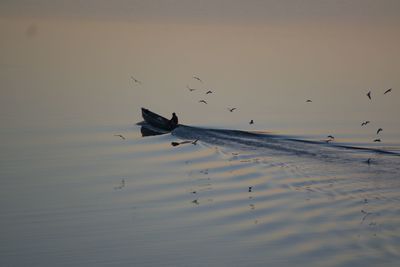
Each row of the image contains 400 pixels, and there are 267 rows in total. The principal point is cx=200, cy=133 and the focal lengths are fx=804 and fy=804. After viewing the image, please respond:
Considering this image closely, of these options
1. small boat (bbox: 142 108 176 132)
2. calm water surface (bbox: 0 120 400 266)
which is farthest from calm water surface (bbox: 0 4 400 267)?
small boat (bbox: 142 108 176 132)

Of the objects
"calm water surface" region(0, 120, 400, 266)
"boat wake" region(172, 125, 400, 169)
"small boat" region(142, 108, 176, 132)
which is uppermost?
"small boat" region(142, 108, 176, 132)

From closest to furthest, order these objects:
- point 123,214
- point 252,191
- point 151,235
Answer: point 151,235 < point 123,214 < point 252,191

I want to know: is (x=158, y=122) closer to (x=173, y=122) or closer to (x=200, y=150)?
(x=173, y=122)

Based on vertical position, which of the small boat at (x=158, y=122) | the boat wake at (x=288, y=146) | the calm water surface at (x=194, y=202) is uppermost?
the small boat at (x=158, y=122)

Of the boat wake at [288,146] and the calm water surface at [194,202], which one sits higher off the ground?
the boat wake at [288,146]

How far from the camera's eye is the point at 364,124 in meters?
34.1

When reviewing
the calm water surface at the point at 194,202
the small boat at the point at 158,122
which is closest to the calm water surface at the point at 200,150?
the calm water surface at the point at 194,202

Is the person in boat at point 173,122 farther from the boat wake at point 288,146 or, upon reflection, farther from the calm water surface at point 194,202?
the calm water surface at point 194,202

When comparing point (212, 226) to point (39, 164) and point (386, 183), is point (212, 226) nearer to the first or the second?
point (386, 183)

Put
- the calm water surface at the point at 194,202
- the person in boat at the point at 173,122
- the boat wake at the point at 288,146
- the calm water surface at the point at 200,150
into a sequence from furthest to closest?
1. the person in boat at the point at 173,122
2. the boat wake at the point at 288,146
3. the calm water surface at the point at 200,150
4. the calm water surface at the point at 194,202

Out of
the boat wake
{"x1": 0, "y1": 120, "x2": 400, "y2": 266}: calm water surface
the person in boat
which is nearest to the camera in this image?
{"x1": 0, "y1": 120, "x2": 400, "y2": 266}: calm water surface

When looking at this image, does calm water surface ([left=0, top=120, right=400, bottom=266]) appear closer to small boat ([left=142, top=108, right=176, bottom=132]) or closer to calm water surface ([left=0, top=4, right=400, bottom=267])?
calm water surface ([left=0, top=4, right=400, bottom=267])

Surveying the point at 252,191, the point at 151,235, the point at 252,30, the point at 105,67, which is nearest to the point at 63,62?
the point at 105,67

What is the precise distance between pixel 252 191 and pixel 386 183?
4080mm
